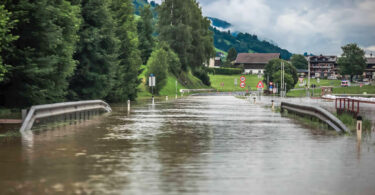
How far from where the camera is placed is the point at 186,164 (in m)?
11.8

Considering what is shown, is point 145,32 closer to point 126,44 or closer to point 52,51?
point 126,44

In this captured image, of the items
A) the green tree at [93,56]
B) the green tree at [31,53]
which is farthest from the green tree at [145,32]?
the green tree at [31,53]

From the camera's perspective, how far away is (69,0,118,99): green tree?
146ft

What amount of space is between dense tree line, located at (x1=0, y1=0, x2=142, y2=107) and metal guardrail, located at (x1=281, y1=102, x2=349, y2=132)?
12963mm

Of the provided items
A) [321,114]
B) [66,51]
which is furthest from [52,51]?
A: [321,114]

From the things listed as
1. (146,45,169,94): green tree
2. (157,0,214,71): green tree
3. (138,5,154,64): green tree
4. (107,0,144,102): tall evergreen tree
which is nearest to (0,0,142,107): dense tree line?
(107,0,144,102): tall evergreen tree

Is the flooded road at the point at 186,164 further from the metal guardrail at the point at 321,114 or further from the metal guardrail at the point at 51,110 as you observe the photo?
the metal guardrail at the point at 51,110

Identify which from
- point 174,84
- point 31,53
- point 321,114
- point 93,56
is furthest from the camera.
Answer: point 174,84

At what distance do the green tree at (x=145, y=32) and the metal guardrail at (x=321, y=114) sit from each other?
93.8 meters

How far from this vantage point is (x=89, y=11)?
150 feet

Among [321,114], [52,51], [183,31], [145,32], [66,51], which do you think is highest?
[145,32]

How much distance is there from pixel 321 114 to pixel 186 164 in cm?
1374

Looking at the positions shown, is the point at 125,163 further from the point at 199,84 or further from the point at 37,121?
the point at 199,84

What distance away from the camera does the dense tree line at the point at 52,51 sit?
28.9 meters
